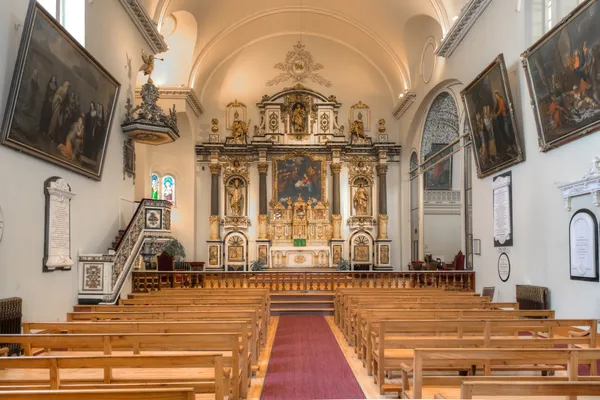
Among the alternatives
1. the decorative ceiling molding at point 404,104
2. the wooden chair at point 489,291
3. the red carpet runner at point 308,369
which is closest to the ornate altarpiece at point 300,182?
the decorative ceiling molding at point 404,104

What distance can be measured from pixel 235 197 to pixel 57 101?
45.4ft

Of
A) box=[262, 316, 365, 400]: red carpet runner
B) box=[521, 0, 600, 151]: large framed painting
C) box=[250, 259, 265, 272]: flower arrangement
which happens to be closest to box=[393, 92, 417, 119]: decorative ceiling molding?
box=[250, 259, 265, 272]: flower arrangement

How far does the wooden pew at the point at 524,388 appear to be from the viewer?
274 centimetres

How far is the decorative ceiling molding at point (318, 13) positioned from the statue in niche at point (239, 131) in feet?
9.79

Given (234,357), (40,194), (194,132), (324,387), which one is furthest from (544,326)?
(194,132)

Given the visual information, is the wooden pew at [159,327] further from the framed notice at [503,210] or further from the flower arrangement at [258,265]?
the flower arrangement at [258,265]

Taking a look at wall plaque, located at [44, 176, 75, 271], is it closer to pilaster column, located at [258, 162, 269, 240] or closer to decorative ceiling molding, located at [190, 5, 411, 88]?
decorative ceiling molding, located at [190, 5, 411, 88]

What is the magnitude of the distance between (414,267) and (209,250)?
839 cm

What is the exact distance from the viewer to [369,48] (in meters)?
22.2

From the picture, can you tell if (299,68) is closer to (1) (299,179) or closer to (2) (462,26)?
(1) (299,179)

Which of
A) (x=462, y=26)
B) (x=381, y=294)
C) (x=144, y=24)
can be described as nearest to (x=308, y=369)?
(x=381, y=294)

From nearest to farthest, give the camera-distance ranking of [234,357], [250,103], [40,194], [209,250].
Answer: [234,357]
[40,194]
[209,250]
[250,103]

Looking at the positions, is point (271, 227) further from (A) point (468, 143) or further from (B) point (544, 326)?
(B) point (544, 326)

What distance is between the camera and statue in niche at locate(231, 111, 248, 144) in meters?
22.7
